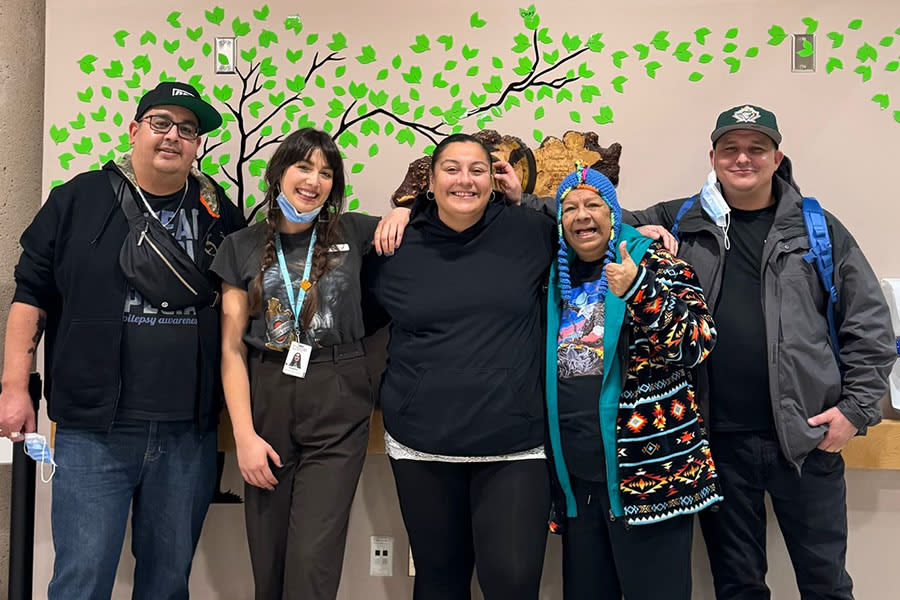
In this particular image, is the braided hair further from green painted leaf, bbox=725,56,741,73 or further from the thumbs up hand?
green painted leaf, bbox=725,56,741,73

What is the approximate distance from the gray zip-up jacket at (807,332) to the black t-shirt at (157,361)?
1.67 meters

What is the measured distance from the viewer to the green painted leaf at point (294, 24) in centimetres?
270

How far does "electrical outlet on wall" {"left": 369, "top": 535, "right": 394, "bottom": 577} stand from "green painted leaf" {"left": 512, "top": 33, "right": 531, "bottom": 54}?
2078 millimetres

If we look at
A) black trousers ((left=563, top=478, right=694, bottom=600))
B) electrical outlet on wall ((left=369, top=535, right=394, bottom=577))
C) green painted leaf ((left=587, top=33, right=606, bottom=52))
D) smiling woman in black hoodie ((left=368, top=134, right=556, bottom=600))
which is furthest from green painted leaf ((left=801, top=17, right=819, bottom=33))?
electrical outlet on wall ((left=369, top=535, right=394, bottom=577))

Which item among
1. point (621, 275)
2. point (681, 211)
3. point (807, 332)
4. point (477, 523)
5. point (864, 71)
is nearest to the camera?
point (621, 275)

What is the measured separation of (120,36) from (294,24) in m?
0.73

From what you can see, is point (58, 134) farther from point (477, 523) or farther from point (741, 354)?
point (741, 354)

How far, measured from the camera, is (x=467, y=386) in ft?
6.36

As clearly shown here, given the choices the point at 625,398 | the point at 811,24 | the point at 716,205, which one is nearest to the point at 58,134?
the point at 625,398

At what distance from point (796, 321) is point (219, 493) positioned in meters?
2.30

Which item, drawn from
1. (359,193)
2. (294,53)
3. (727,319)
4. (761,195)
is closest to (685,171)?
(761,195)

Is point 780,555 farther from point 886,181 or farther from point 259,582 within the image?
point 259,582

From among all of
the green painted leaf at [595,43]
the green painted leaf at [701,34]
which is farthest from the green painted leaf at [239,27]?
the green painted leaf at [701,34]

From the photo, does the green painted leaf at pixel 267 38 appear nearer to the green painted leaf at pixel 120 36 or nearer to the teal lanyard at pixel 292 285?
the green painted leaf at pixel 120 36
